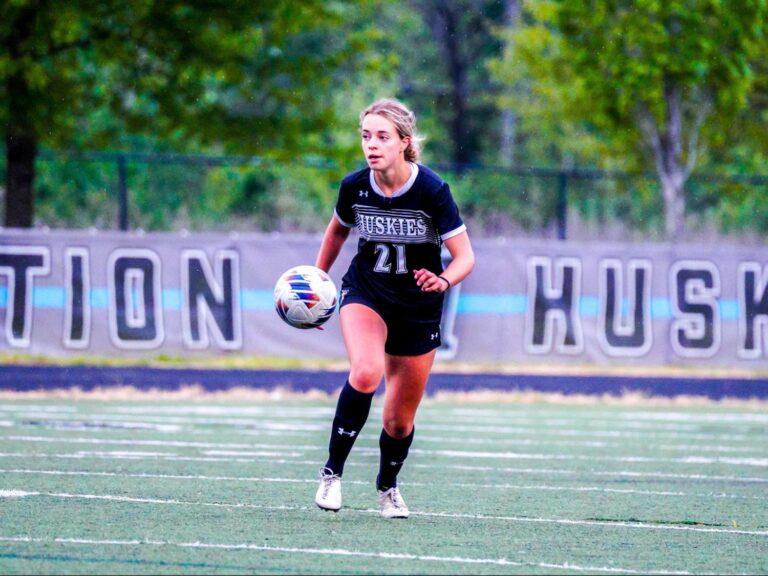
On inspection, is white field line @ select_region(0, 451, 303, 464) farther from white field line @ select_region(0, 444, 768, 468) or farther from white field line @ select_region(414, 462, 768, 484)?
white field line @ select_region(414, 462, 768, 484)

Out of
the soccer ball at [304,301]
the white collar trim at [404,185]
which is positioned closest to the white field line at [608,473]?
the soccer ball at [304,301]

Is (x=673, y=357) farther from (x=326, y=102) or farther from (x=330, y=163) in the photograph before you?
(x=326, y=102)

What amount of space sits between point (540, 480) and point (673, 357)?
9.49m

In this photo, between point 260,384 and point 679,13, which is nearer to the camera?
point 260,384

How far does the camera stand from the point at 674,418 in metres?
15.8

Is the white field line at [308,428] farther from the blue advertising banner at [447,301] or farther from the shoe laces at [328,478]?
the shoe laces at [328,478]

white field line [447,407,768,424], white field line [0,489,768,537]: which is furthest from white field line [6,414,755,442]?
white field line [0,489,768,537]

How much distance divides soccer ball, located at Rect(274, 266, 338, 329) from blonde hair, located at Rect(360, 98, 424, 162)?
790 mm

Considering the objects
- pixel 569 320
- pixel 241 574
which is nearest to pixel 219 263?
pixel 569 320

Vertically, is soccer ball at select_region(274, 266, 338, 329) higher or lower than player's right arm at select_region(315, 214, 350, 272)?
lower

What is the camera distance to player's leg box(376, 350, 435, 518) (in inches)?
302

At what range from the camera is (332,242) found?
7.99 metres

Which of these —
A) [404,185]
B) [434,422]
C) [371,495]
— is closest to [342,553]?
[404,185]

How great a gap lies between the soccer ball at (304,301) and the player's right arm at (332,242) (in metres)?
0.26
